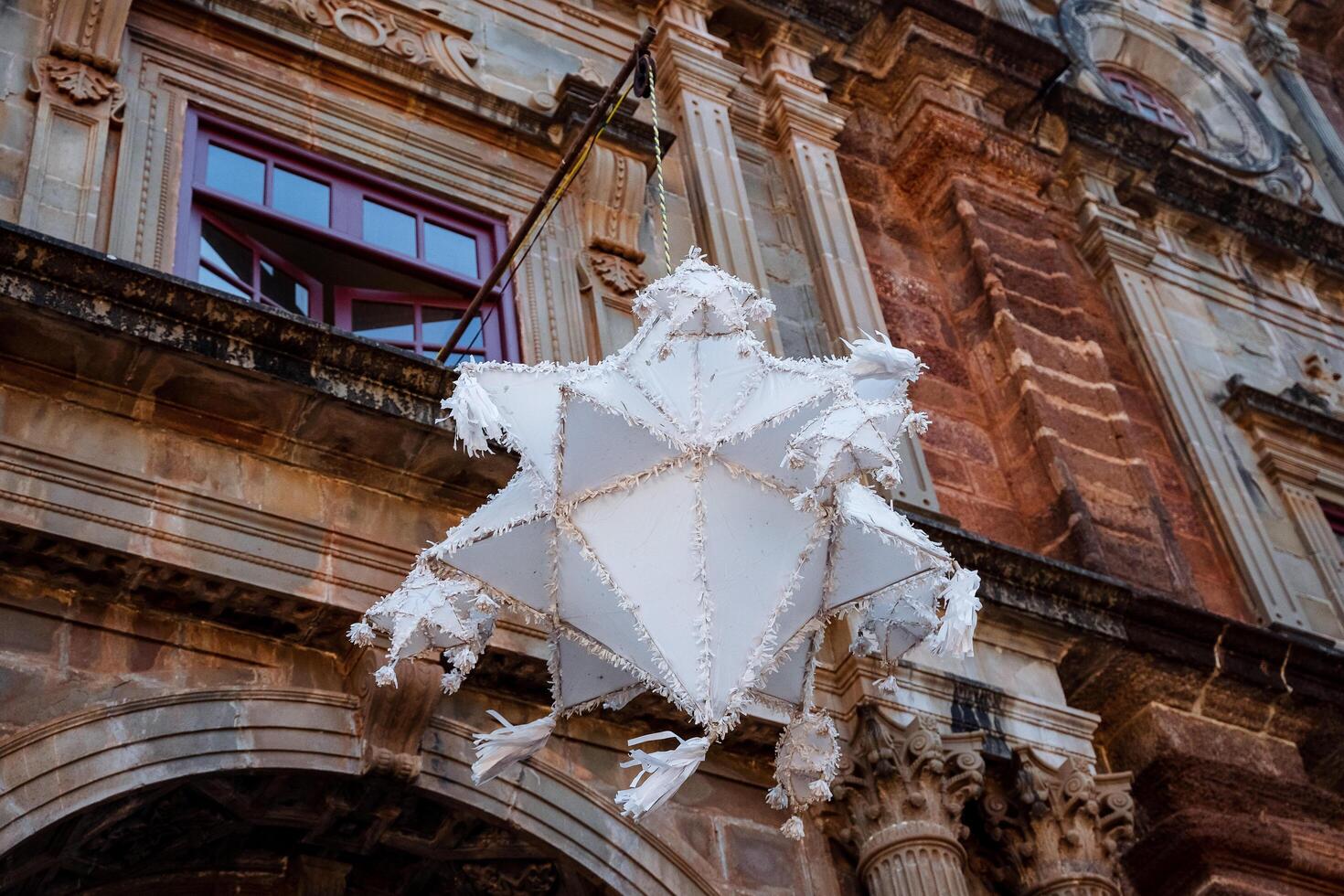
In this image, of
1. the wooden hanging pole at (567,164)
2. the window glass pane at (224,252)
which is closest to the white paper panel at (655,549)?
the wooden hanging pole at (567,164)

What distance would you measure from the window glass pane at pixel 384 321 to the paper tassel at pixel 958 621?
10.3 feet

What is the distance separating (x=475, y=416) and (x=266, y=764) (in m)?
1.44

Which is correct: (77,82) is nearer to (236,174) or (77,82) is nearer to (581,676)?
(236,174)

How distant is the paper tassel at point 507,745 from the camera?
5.83 meters

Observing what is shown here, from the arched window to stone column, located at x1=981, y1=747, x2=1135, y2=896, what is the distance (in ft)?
26.2

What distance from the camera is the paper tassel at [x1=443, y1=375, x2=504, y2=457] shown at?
5.86 metres

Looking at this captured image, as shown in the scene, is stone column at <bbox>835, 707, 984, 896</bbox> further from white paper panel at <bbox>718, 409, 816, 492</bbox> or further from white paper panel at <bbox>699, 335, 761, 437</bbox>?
white paper panel at <bbox>699, 335, 761, 437</bbox>

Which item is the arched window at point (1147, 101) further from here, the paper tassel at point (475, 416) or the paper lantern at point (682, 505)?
the paper tassel at point (475, 416)

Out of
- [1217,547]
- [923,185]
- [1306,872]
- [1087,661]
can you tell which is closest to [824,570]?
[1087,661]

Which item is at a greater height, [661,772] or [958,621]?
[958,621]

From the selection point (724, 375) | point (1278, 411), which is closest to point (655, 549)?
point (724, 375)

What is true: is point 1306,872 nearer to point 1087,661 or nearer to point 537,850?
point 1087,661

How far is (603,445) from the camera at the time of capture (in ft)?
19.2

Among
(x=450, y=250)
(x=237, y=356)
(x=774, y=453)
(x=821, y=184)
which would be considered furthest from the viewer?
(x=821, y=184)
